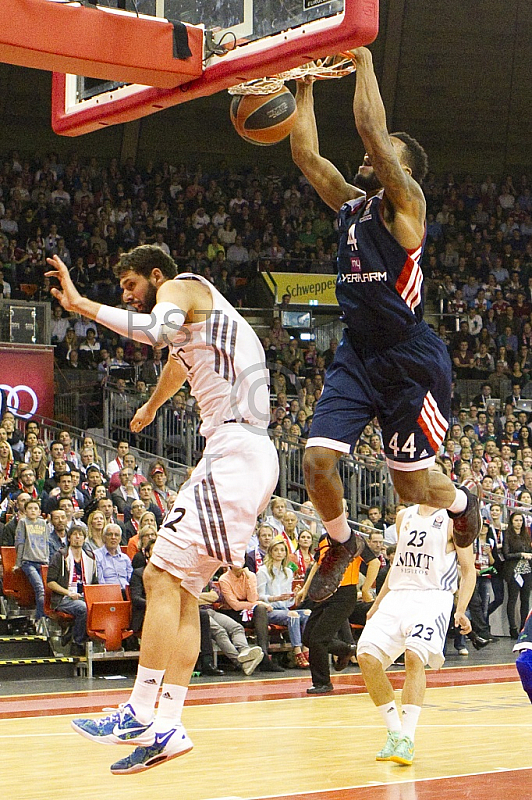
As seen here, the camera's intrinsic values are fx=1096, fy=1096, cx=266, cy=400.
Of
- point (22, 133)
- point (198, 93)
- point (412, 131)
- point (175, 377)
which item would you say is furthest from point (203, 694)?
point (412, 131)

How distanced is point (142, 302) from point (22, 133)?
20838mm

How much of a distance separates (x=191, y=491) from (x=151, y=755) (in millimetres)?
1177

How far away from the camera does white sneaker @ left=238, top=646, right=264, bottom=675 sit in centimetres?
1212

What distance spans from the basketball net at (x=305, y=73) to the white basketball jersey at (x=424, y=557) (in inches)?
139

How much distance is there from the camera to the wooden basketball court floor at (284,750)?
6.05 metres

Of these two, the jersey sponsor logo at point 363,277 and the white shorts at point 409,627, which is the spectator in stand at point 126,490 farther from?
the jersey sponsor logo at point 363,277

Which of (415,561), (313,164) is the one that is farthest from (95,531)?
(313,164)

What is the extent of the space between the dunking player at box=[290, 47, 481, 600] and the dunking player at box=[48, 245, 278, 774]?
1.12 feet

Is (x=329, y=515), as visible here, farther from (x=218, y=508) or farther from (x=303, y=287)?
(x=303, y=287)

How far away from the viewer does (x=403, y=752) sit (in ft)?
22.8

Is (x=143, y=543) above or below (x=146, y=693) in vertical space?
below

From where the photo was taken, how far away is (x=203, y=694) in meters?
10.6

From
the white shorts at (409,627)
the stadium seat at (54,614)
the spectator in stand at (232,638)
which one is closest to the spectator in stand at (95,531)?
the stadium seat at (54,614)

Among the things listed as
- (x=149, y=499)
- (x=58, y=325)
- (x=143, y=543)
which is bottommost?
(x=143, y=543)
